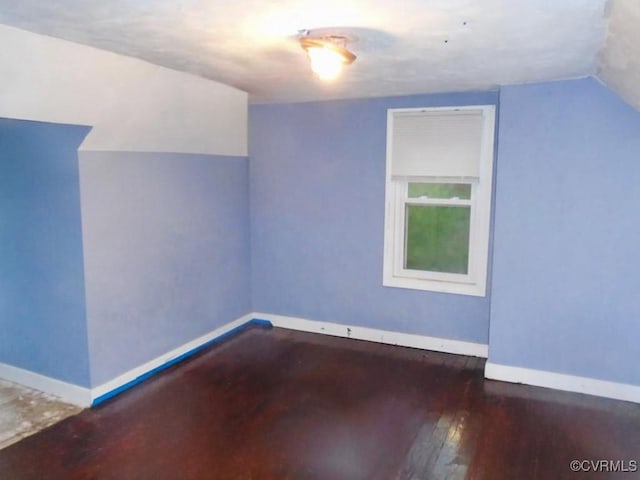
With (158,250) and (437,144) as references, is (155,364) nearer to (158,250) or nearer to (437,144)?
(158,250)

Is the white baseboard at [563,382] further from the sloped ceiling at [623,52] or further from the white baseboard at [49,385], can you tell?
the white baseboard at [49,385]

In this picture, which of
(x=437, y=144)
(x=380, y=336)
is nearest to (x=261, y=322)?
(x=380, y=336)

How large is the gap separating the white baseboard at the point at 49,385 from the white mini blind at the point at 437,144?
2.84 metres

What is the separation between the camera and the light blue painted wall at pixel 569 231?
3.16m

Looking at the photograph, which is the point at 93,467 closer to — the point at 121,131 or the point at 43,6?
the point at 121,131

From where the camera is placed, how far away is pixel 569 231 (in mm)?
3289

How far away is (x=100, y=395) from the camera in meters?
3.21

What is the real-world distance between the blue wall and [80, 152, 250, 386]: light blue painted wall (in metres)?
0.10

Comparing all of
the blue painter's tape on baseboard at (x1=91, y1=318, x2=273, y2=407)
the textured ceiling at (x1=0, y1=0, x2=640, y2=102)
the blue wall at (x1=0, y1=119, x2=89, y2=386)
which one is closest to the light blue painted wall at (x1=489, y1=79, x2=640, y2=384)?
the textured ceiling at (x1=0, y1=0, x2=640, y2=102)

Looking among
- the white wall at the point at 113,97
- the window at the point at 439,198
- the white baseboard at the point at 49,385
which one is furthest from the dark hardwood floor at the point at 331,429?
the white wall at the point at 113,97

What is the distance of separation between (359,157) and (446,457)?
2479 mm

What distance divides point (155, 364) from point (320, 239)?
174cm

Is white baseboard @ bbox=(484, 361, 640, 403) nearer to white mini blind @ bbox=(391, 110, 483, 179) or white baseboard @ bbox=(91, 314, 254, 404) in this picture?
white mini blind @ bbox=(391, 110, 483, 179)

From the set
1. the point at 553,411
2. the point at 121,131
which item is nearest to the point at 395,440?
the point at 553,411
